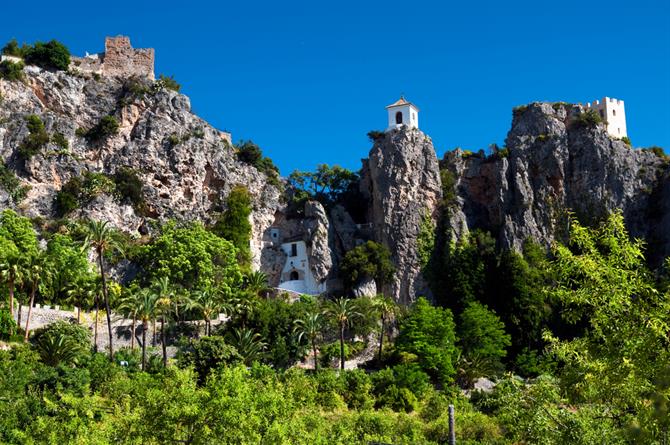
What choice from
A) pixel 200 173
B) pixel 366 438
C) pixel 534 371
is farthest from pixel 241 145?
pixel 366 438

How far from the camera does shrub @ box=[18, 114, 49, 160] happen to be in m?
57.5

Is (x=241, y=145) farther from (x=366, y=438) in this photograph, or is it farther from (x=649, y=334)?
(x=649, y=334)

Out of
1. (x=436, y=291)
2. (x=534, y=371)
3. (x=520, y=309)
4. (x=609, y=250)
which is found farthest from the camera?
(x=436, y=291)

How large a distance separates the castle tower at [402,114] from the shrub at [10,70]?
34.0m

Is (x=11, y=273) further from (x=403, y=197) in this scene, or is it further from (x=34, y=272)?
(x=403, y=197)

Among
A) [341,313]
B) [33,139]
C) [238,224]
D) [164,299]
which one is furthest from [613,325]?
[33,139]

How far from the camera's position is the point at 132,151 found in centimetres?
6219

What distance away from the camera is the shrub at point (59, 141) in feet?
196

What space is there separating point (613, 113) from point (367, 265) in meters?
31.0

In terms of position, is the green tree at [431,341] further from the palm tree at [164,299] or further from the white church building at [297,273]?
the palm tree at [164,299]

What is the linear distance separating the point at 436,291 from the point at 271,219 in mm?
16891

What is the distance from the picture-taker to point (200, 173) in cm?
6347

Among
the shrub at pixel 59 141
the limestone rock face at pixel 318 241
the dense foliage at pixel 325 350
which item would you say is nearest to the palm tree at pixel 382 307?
the dense foliage at pixel 325 350

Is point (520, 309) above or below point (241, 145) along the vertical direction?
below
